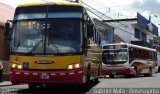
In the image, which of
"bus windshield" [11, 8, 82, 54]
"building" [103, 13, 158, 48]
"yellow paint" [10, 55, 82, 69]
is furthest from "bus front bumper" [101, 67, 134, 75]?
"building" [103, 13, 158, 48]

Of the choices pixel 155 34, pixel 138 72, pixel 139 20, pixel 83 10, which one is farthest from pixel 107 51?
pixel 155 34

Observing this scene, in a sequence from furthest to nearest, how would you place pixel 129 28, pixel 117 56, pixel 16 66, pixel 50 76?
pixel 129 28
pixel 117 56
pixel 16 66
pixel 50 76

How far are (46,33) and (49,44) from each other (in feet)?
1.49

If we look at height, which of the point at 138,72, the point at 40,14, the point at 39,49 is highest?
the point at 40,14

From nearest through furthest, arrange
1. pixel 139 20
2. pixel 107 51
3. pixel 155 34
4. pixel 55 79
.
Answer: pixel 55 79 < pixel 107 51 < pixel 139 20 < pixel 155 34

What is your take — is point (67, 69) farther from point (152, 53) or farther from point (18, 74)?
point (152, 53)

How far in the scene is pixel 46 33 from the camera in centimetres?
1433

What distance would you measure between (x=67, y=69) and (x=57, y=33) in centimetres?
140

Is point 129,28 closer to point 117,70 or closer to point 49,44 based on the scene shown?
point 117,70

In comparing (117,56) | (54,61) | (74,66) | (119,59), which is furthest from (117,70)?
(54,61)

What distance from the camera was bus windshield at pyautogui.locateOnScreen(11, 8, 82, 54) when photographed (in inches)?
556

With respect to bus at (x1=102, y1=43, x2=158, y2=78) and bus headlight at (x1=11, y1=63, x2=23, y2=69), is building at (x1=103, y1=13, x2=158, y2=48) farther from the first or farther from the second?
bus headlight at (x1=11, y1=63, x2=23, y2=69)

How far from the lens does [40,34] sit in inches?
564

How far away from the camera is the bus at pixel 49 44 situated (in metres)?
14.0
